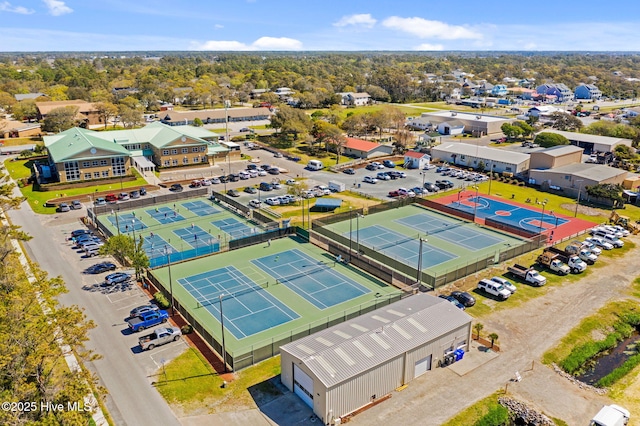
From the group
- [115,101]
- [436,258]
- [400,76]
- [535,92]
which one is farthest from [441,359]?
[535,92]

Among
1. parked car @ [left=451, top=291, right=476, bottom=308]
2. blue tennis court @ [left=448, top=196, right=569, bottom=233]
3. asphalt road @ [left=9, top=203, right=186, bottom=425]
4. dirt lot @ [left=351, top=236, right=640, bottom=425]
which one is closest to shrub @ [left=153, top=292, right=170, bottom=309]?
asphalt road @ [left=9, top=203, right=186, bottom=425]

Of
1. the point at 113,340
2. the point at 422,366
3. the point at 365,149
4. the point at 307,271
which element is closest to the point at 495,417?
the point at 422,366

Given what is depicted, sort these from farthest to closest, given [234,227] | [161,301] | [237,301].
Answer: [234,227] → [237,301] → [161,301]

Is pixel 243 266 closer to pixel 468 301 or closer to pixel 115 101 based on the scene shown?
pixel 468 301

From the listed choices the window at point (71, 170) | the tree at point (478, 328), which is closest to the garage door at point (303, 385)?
the tree at point (478, 328)

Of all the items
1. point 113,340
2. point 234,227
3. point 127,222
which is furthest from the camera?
point 127,222

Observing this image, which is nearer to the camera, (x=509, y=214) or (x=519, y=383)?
(x=519, y=383)

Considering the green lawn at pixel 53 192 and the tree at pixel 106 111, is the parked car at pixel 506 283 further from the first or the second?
the tree at pixel 106 111

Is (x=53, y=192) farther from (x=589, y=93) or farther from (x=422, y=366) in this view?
(x=589, y=93)
